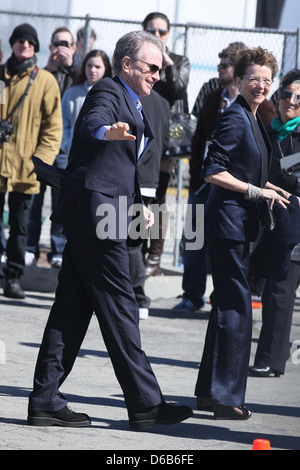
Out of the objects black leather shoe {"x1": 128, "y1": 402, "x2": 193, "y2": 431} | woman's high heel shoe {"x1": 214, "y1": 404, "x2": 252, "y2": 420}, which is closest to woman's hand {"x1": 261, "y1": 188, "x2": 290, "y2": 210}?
woman's high heel shoe {"x1": 214, "y1": 404, "x2": 252, "y2": 420}

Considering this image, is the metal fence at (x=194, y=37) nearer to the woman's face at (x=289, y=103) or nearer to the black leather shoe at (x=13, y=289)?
the black leather shoe at (x=13, y=289)

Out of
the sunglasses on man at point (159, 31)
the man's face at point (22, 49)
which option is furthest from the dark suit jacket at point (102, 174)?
the sunglasses on man at point (159, 31)

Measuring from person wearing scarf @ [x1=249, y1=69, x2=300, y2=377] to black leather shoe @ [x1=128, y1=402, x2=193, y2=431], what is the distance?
5.62ft

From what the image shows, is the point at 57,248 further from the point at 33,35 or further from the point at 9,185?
the point at 33,35

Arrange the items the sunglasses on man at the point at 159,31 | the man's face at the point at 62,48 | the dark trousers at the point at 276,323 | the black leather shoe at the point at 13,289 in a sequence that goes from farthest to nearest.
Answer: the man's face at the point at 62,48, the sunglasses on man at the point at 159,31, the black leather shoe at the point at 13,289, the dark trousers at the point at 276,323

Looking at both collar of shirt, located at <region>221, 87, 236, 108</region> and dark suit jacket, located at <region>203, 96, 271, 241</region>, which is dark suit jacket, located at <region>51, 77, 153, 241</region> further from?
collar of shirt, located at <region>221, 87, 236, 108</region>

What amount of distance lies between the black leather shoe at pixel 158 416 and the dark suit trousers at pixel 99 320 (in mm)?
40

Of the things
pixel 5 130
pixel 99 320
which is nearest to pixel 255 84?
pixel 99 320

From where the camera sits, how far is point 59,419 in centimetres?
536

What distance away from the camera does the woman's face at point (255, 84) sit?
5930mm

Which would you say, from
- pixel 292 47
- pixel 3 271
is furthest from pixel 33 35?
pixel 292 47

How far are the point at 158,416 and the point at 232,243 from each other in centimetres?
106

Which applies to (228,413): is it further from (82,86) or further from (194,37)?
(194,37)

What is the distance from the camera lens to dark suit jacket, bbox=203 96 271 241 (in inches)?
229
